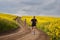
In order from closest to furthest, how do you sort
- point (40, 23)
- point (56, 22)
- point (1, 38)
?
1. point (1, 38)
2. point (56, 22)
3. point (40, 23)

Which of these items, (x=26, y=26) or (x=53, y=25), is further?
(x=26, y=26)

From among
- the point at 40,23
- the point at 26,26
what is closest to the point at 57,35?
the point at 40,23

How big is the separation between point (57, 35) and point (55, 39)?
3.08 ft

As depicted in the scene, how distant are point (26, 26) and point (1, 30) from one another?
34.9ft

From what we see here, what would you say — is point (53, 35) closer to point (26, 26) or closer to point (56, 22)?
point (56, 22)

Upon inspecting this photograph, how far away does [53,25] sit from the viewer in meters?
27.0

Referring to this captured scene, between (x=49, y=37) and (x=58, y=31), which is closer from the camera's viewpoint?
(x=58, y=31)

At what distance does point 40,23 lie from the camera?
3272 cm

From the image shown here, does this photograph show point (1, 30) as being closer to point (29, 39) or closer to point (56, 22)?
point (29, 39)

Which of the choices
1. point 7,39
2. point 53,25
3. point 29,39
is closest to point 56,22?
point 53,25

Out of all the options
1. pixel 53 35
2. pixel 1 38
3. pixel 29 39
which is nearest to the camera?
pixel 1 38

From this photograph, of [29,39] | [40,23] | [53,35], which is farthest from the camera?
[40,23]

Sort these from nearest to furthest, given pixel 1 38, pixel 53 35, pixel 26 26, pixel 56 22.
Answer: pixel 1 38
pixel 53 35
pixel 56 22
pixel 26 26

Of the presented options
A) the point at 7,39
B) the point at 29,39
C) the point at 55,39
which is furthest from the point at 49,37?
the point at 7,39
